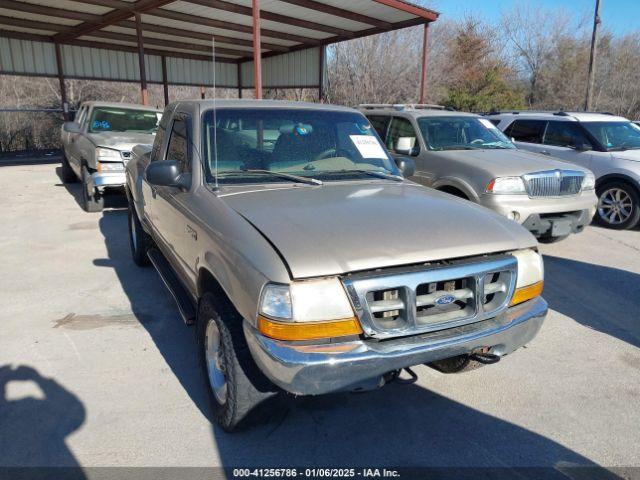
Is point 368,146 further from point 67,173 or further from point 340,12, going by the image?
point 67,173

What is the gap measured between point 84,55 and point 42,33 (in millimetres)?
1982

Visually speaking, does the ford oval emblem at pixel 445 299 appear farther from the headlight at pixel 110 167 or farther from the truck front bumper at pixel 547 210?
the headlight at pixel 110 167

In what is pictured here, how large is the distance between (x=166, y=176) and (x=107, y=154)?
5.31 meters

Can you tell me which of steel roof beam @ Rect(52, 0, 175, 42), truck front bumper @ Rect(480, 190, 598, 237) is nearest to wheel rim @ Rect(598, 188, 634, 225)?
truck front bumper @ Rect(480, 190, 598, 237)

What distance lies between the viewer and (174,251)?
149 inches

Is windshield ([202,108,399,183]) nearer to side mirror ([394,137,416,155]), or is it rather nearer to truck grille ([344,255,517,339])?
truck grille ([344,255,517,339])

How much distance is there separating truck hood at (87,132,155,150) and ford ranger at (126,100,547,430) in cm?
484

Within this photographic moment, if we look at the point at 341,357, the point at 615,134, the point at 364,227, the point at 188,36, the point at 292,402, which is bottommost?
the point at 292,402

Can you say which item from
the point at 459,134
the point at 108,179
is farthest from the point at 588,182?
the point at 108,179

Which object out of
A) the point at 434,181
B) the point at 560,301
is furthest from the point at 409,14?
the point at 560,301

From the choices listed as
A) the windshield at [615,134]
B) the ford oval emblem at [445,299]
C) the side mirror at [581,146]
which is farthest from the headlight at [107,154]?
the windshield at [615,134]

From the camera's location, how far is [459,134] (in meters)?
7.28

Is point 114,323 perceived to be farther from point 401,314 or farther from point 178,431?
point 401,314

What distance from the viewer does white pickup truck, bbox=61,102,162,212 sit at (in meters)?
7.88
